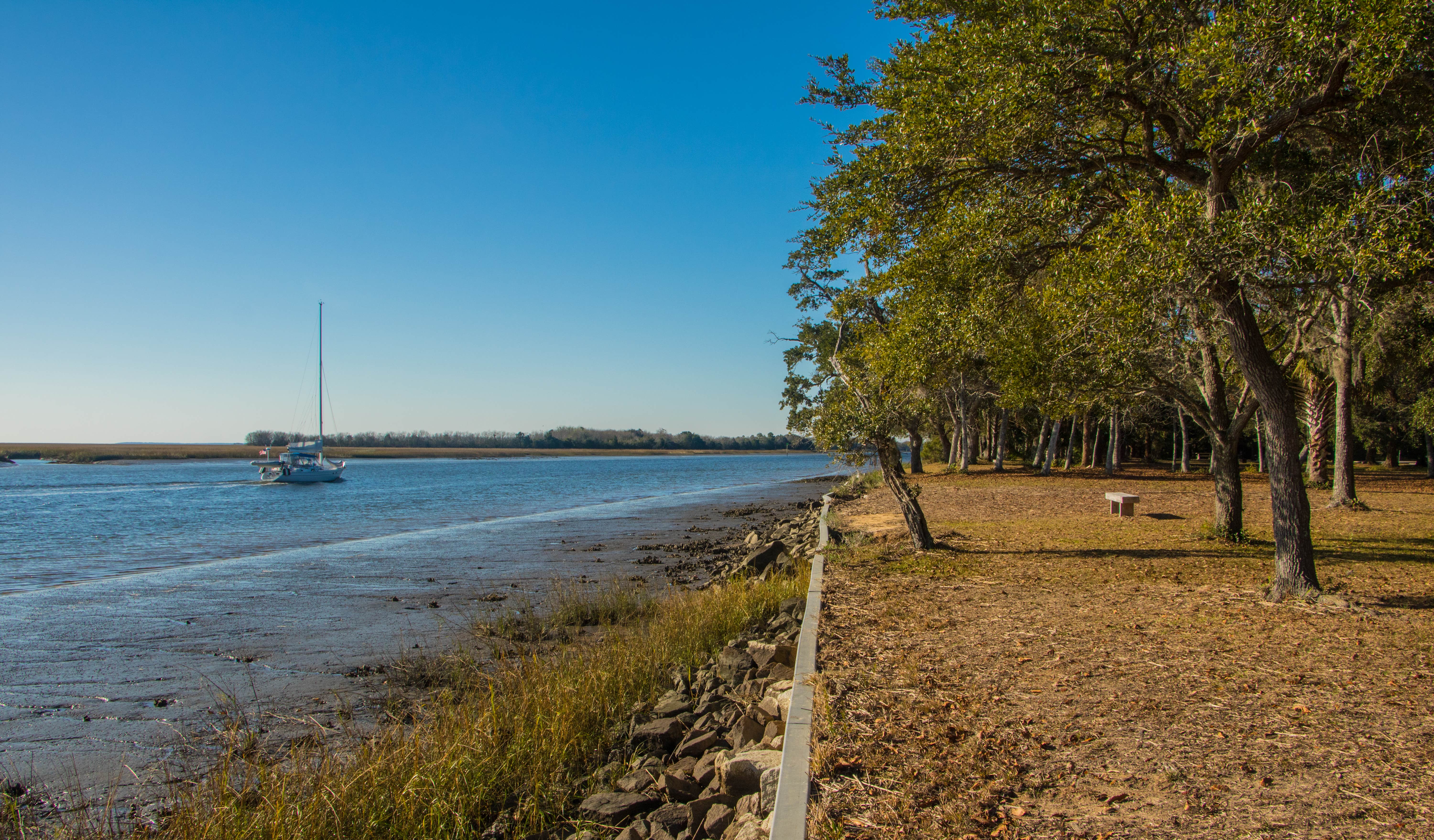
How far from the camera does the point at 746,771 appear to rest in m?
4.40

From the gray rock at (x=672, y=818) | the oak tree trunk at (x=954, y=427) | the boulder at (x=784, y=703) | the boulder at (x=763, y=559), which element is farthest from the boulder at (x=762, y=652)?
the oak tree trunk at (x=954, y=427)

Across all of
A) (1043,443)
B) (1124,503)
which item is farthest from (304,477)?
(1124,503)

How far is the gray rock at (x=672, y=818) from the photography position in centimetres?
421

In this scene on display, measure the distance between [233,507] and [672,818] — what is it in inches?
1598

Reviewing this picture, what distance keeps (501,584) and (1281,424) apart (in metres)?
12.1

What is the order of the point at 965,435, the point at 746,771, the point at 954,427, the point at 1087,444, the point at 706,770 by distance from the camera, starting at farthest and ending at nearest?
the point at 1087,444
the point at 954,427
the point at 965,435
the point at 706,770
the point at 746,771

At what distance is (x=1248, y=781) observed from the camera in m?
3.69

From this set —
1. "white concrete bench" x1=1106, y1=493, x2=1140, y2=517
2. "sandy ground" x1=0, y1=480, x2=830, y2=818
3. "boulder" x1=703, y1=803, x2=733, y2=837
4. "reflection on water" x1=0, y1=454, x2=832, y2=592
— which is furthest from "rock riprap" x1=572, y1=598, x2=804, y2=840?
"reflection on water" x1=0, y1=454, x2=832, y2=592

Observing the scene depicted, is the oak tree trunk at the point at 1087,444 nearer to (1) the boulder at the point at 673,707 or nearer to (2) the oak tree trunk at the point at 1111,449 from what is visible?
(2) the oak tree trunk at the point at 1111,449

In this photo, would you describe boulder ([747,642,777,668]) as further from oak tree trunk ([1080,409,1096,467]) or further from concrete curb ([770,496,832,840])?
oak tree trunk ([1080,409,1096,467])

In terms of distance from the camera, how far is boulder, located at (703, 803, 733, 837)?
4.07 meters

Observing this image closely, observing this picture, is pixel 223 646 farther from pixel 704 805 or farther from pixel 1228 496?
pixel 1228 496

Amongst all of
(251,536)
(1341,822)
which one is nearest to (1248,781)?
(1341,822)

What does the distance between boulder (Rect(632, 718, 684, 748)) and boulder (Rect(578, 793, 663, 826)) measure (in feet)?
2.79
